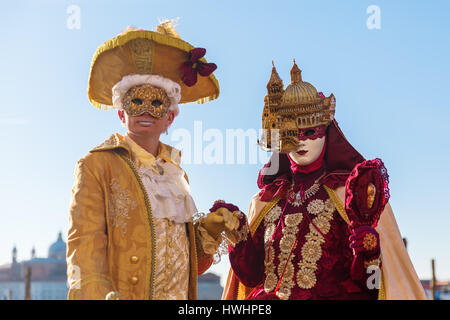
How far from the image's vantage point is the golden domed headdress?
18.7 ft

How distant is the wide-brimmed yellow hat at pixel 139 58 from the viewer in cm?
501

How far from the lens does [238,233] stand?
5234 mm

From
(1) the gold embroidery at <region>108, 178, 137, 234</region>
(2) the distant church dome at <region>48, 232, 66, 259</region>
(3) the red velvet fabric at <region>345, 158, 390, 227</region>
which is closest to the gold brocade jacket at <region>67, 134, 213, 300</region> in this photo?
(1) the gold embroidery at <region>108, 178, 137, 234</region>

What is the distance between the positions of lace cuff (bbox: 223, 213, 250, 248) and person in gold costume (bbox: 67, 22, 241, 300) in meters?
0.10

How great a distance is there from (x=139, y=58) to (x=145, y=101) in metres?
0.35

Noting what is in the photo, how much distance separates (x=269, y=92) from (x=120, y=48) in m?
1.52

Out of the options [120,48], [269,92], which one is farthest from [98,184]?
[269,92]

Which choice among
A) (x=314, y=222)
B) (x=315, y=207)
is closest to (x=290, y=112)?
(x=315, y=207)

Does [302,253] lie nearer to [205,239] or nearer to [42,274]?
[205,239]

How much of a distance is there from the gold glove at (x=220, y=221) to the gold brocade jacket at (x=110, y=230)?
1.54 ft

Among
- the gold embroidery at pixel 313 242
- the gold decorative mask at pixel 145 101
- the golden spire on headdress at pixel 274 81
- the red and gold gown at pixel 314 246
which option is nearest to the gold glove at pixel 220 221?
the red and gold gown at pixel 314 246

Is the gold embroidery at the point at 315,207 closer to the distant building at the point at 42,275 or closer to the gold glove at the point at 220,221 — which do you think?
the gold glove at the point at 220,221
